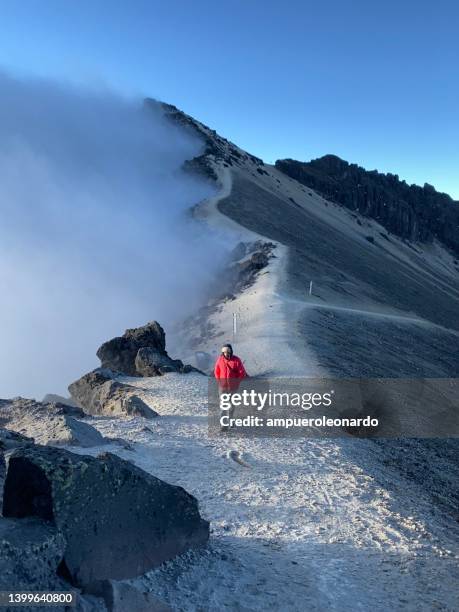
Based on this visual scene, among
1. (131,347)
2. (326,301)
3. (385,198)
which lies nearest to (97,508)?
(131,347)

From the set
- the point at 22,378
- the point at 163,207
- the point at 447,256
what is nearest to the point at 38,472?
the point at 22,378

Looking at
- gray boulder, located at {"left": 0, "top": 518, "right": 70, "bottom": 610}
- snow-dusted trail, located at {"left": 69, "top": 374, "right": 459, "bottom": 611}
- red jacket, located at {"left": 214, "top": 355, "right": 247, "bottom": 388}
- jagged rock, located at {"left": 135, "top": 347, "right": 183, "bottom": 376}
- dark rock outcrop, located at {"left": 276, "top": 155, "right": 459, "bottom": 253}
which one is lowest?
snow-dusted trail, located at {"left": 69, "top": 374, "right": 459, "bottom": 611}

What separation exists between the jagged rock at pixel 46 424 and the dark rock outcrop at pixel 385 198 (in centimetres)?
9754

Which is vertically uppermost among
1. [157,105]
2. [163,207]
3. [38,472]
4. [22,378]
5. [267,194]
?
[157,105]

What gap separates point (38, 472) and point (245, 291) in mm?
26561

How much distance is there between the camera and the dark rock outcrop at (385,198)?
108938 millimetres

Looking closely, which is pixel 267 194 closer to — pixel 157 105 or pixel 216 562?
pixel 157 105

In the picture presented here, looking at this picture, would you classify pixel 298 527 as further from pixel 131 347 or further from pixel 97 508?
pixel 131 347

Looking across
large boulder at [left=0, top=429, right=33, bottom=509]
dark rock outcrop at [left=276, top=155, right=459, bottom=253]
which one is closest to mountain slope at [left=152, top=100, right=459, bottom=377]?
large boulder at [left=0, top=429, right=33, bottom=509]

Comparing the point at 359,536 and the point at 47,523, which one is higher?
the point at 47,523

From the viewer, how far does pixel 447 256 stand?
11019cm

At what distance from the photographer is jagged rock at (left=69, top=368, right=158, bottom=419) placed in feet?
44.0

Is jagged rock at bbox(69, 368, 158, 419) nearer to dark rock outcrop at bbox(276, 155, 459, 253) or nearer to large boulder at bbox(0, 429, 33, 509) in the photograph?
large boulder at bbox(0, 429, 33, 509)

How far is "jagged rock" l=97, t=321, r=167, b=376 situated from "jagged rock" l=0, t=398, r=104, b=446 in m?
6.85
